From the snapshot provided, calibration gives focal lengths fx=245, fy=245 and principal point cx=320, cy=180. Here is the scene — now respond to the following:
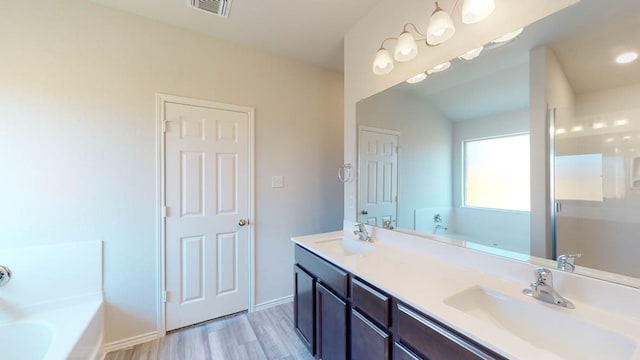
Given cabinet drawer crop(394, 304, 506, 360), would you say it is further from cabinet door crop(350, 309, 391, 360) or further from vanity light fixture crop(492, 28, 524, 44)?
vanity light fixture crop(492, 28, 524, 44)

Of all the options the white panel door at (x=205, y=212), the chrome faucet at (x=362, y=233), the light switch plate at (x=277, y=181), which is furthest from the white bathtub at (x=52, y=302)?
the chrome faucet at (x=362, y=233)

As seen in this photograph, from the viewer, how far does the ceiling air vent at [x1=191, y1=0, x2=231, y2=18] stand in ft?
6.01

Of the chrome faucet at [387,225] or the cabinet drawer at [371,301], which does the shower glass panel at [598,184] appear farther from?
the chrome faucet at [387,225]

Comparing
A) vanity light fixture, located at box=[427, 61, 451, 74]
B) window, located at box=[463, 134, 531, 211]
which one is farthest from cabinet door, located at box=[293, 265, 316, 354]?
vanity light fixture, located at box=[427, 61, 451, 74]

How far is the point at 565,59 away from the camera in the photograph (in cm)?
105

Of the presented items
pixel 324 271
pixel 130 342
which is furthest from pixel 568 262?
pixel 130 342

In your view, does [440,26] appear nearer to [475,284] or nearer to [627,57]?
[627,57]

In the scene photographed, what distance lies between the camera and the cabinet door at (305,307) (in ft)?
5.58

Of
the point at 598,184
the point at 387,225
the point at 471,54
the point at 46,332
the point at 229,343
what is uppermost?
the point at 471,54

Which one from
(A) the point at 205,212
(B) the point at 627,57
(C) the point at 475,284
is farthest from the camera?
(A) the point at 205,212

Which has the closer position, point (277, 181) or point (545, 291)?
point (545, 291)

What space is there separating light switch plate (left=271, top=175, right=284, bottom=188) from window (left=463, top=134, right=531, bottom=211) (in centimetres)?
174

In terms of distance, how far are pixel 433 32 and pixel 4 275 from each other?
3.06 metres

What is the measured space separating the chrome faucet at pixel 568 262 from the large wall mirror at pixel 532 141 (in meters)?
0.02
